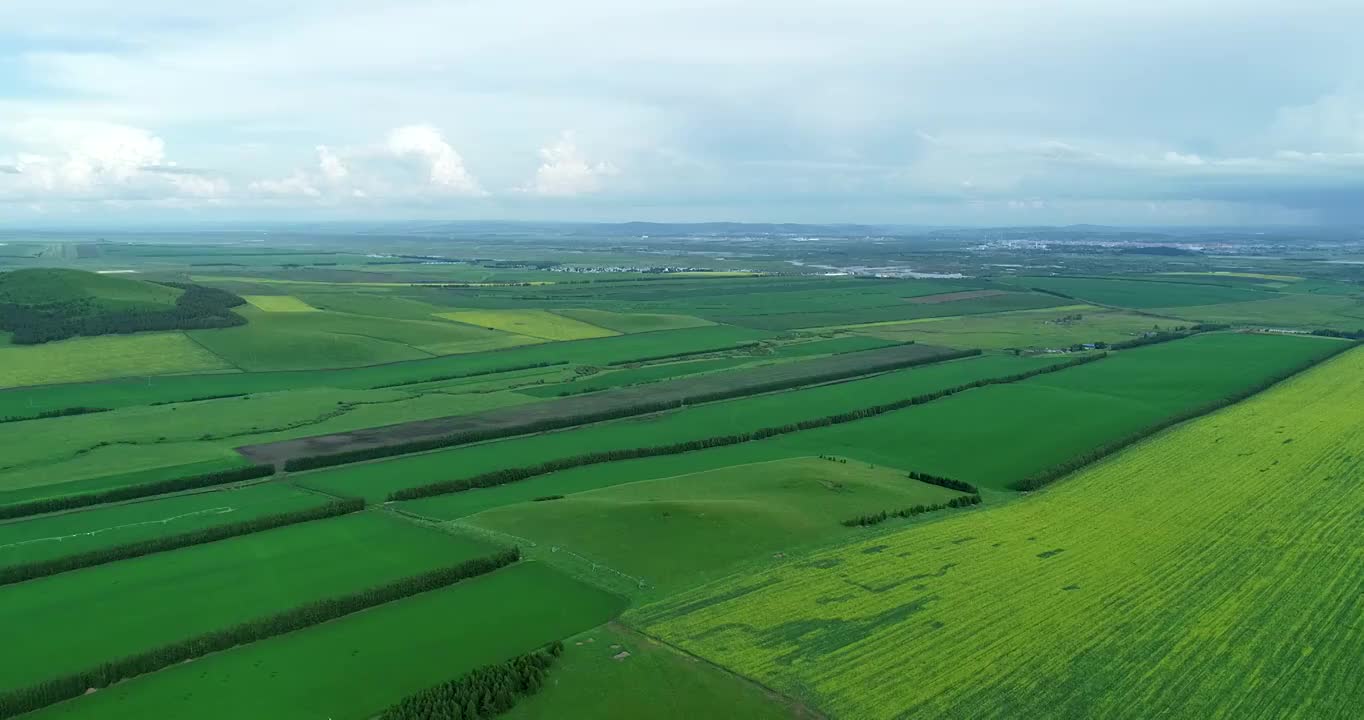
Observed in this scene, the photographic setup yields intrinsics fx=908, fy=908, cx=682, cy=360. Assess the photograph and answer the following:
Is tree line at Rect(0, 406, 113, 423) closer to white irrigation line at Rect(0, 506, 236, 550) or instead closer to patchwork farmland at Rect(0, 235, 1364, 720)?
patchwork farmland at Rect(0, 235, 1364, 720)

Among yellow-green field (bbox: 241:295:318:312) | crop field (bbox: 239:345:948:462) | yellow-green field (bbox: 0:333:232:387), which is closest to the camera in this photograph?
crop field (bbox: 239:345:948:462)

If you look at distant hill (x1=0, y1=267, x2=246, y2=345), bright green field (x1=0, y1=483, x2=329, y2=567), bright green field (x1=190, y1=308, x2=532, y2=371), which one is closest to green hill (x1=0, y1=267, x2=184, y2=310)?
distant hill (x1=0, y1=267, x2=246, y2=345)

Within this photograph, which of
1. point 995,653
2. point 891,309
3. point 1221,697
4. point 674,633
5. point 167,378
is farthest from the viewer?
point 891,309

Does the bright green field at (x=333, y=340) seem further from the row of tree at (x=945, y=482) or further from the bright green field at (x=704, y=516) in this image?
the row of tree at (x=945, y=482)

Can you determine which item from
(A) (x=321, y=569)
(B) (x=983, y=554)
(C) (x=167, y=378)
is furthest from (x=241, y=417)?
(B) (x=983, y=554)

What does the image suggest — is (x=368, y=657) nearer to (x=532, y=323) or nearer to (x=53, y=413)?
(x=53, y=413)

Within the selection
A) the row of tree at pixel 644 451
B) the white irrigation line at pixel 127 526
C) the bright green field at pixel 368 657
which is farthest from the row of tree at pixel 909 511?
the white irrigation line at pixel 127 526

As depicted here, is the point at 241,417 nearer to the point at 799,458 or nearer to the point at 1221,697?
the point at 799,458
